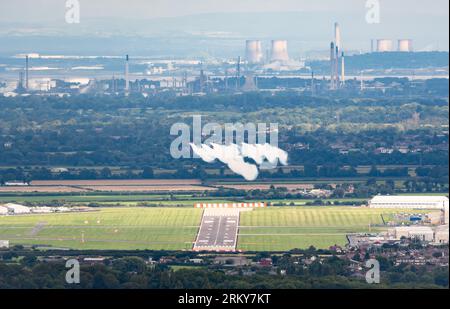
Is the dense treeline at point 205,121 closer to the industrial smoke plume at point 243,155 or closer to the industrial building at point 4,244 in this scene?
the industrial smoke plume at point 243,155

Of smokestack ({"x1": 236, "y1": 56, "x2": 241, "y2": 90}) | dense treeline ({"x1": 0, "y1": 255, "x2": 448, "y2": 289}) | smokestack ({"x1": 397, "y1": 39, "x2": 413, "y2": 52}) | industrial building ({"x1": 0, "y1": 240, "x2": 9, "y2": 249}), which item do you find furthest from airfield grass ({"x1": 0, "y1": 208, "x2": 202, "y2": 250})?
smokestack ({"x1": 397, "y1": 39, "x2": 413, "y2": 52})

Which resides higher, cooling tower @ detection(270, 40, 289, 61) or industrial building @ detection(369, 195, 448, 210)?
cooling tower @ detection(270, 40, 289, 61)

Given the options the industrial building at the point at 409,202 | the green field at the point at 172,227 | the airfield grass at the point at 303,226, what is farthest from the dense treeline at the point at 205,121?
the green field at the point at 172,227

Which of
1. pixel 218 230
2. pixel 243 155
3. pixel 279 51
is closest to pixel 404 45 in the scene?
pixel 279 51

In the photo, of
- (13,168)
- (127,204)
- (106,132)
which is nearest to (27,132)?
(106,132)

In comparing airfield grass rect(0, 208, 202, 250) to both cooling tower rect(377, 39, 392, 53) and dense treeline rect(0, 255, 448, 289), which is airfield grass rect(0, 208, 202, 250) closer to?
dense treeline rect(0, 255, 448, 289)

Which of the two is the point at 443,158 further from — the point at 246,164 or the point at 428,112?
the point at 428,112
